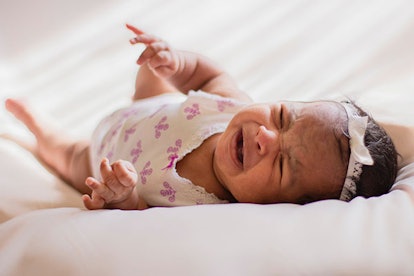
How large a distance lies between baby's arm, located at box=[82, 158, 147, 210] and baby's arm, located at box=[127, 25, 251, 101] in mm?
369

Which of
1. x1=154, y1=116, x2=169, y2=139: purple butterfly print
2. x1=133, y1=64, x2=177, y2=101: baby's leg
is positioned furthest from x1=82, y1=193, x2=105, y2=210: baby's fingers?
x1=133, y1=64, x2=177, y2=101: baby's leg

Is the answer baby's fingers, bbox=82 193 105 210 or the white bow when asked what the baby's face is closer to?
the white bow

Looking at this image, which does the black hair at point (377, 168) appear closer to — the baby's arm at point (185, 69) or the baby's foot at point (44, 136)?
the baby's arm at point (185, 69)

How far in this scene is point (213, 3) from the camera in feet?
6.06

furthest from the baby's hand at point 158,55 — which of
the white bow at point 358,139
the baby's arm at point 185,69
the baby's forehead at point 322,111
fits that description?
the white bow at point 358,139

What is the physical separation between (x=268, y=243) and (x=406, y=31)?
3.77 feet

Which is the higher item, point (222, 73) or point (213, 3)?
point (213, 3)

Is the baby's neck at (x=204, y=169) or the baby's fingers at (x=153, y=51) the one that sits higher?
the baby's fingers at (x=153, y=51)

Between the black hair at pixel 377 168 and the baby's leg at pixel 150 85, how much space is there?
61 centimetres

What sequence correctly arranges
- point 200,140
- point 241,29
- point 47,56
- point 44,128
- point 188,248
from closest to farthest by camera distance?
point 188,248 < point 200,140 < point 44,128 < point 47,56 < point 241,29

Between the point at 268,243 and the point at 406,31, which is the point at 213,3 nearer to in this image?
the point at 406,31

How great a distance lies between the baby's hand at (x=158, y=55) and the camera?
1276mm

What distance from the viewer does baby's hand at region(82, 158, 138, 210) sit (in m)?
0.94

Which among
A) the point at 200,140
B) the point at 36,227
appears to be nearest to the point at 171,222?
the point at 36,227
